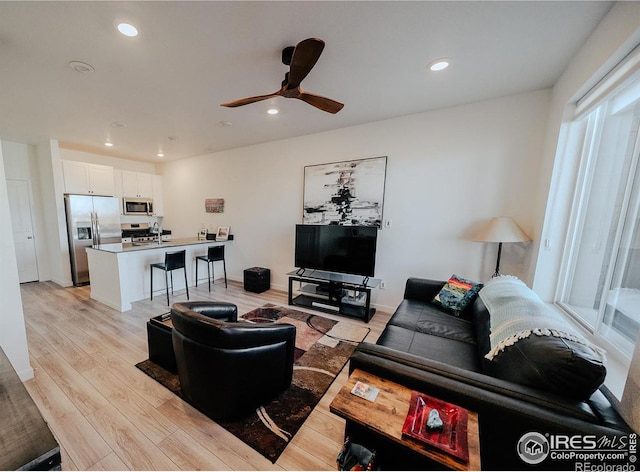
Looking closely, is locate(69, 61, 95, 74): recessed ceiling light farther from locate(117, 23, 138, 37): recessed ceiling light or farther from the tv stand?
the tv stand

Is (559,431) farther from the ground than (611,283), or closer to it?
closer to it

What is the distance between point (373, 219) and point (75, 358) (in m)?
3.71

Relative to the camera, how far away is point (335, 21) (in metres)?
1.62

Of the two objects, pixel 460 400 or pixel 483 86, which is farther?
pixel 483 86

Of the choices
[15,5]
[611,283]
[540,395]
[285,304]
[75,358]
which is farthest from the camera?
[285,304]

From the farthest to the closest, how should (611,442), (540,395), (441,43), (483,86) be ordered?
Result: (483,86)
(441,43)
(540,395)
(611,442)

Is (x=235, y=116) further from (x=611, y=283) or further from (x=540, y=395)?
(x=611, y=283)

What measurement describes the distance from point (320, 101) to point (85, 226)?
5.32 metres

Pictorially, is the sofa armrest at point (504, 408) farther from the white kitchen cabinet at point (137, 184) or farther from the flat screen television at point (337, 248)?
the white kitchen cabinet at point (137, 184)

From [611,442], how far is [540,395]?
7.9 inches

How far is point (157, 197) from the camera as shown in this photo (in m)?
6.01

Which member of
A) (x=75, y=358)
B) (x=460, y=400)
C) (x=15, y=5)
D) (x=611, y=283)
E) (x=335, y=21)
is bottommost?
(x=75, y=358)

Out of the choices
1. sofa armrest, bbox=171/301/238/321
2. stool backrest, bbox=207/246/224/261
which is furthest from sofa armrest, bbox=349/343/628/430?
stool backrest, bbox=207/246/224/261

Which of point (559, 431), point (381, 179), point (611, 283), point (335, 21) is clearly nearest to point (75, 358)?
point (559, 431)
